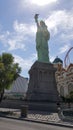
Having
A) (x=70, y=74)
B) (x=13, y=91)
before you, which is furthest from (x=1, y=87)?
(x=13, y=91)

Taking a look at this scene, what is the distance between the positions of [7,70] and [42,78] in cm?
595

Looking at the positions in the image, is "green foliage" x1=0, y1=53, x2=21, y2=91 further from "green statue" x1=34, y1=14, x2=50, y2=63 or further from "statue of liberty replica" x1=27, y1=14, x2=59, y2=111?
"green statue" x1=34, y1=14, x2=50, y2=63

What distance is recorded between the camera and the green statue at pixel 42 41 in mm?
42844

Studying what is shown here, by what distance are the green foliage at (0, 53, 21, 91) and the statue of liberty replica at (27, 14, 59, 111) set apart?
10.2 ft

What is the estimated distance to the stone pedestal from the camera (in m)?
38.4

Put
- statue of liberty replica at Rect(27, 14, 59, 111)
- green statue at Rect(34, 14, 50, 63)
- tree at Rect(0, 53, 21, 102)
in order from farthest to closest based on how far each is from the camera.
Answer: green statue at Rect(34, 14, 50, 63) < statue of liberty replica at Rect(27, 14, 59, 111) < tree at Rect(0, 53, 21, 102)

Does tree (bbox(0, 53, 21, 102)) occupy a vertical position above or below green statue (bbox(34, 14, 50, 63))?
below

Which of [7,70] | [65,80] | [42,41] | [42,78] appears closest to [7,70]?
[7,70]

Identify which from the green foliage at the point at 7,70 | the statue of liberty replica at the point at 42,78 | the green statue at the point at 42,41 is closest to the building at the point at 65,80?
the green statue at the point at 42,41

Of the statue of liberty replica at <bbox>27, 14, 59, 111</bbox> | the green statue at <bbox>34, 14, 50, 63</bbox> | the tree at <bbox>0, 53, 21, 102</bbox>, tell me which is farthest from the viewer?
the green statue at <bbox>34, 14, 50, 63</bbox>

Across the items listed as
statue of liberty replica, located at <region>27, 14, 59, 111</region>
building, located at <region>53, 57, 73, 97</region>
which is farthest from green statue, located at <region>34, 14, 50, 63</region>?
building, located at <region>53, 57, 73, 97</region>

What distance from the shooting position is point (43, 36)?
1719 inches

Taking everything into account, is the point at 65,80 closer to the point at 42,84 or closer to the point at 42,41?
the point at 42,41

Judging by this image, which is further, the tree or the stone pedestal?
the stone pedestal
